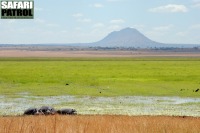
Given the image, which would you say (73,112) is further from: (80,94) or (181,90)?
(181,90)

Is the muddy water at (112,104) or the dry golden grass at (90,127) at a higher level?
the dry golden grass at (90,127)

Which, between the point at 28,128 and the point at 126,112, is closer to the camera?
the point at 28,128

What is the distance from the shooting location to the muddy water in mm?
24656

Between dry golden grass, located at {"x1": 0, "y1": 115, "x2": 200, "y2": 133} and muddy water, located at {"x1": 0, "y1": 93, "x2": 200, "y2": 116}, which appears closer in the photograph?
dry golden grass, located at {"x1": 0, "y1": 115, "x2": 200, "y2": 133}

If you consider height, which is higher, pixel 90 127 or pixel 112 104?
pixel 90 127

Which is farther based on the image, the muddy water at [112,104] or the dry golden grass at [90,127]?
the muddy water at [112,104]

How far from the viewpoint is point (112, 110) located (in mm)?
25312

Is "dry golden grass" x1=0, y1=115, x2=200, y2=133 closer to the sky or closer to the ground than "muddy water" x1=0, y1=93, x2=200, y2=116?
closer to the sky

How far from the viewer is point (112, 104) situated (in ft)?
92.2

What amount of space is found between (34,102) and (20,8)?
6.28m

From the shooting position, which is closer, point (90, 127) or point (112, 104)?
point (90, 127)

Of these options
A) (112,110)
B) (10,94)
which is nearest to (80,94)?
(10,94)

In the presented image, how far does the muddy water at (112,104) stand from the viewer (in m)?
24.7

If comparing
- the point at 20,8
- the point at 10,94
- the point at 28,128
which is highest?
the point at 20,8
